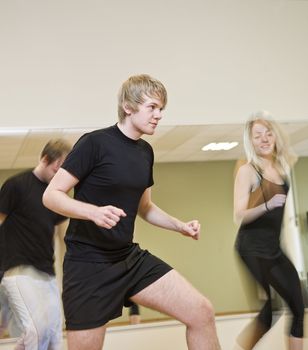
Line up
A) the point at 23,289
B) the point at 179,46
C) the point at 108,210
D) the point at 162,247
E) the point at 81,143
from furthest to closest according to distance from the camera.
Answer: the point at 179,46
the point at 162,247
the point at 23,289
the point at 81,143
the point at 108,210

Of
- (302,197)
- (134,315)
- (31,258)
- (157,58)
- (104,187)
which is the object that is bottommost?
(134,315)

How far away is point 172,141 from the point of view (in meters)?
3.30

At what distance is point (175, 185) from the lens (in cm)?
329

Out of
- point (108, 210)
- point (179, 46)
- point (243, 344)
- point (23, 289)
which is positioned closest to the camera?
point (108, 210)

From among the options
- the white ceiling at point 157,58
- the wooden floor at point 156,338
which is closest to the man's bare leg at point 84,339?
the wooden floor at point 156,338

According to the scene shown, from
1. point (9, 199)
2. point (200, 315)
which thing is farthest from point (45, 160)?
point (200, 315)

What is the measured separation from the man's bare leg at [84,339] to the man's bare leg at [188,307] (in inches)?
7.1

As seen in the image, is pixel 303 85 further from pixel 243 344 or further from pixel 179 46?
pixel 243 344

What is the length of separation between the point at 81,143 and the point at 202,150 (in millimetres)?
1565

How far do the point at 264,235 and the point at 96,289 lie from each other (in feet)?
3.14

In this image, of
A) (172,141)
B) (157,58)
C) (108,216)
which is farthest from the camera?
(157,58)

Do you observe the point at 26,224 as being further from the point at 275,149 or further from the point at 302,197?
the point at 302,197

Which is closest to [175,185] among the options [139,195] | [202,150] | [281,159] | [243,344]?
[202,150]

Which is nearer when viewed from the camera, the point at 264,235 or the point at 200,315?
the point at 200,315
